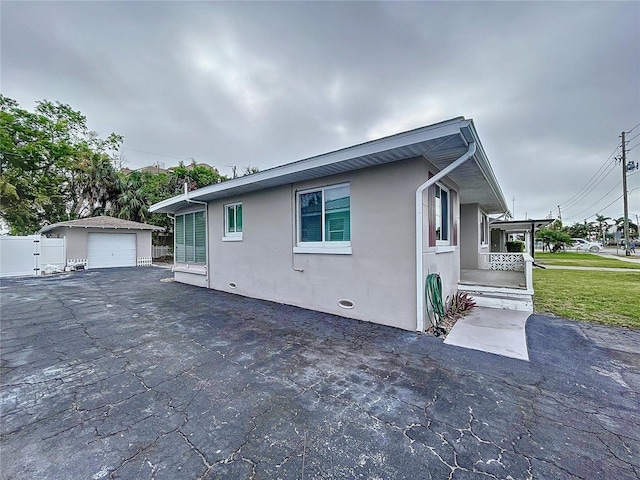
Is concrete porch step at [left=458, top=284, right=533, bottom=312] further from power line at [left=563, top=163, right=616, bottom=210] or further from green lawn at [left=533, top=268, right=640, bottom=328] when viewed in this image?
power line at [left=563, top=163, right=616, bottom=210]

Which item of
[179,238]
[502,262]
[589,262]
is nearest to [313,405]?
[179,238]

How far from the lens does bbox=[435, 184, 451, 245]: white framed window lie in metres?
5.72

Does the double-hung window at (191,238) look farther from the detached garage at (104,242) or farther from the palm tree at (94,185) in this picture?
the palm tree at (94,185)

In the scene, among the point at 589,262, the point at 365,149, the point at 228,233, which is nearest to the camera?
the point at 365,149

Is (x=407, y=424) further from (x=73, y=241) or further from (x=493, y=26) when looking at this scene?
(x=73, y=241)

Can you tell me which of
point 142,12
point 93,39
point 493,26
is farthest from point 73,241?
point 493,26

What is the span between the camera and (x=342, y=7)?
22.2 feet

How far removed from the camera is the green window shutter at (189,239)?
9867 millimetres

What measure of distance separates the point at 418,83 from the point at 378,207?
18.3ft

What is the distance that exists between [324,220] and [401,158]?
2.03 metres

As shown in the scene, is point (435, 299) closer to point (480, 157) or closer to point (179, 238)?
point (480, 157)

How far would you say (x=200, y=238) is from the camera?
943cm

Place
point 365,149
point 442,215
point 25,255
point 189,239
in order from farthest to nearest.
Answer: point 25,255, point 189,239, point 442,215, point 365,149

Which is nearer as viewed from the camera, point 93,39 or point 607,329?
point 607,329
